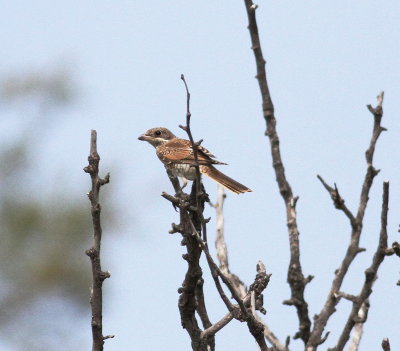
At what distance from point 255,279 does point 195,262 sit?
30 centimetres

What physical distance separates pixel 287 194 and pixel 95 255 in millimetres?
1570

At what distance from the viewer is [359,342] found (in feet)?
12.4

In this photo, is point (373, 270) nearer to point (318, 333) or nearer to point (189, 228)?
point (318, 333)

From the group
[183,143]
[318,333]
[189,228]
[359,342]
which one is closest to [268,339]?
[359,342]

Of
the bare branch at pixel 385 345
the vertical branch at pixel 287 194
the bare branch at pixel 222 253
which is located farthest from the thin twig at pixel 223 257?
the bare branch at pixel 385 345

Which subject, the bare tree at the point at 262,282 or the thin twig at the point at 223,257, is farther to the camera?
the thin twig at the point at 223,257

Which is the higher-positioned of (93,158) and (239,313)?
(93,158)

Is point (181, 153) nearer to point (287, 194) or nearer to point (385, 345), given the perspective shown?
point (287, 194)

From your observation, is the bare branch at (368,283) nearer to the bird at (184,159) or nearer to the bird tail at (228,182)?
the bird at (184,159)

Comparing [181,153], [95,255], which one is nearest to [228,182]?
[181,153]

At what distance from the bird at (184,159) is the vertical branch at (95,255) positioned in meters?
2.15

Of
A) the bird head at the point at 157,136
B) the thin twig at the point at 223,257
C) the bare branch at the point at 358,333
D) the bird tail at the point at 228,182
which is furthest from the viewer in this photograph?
the bird head at the point at 157,136

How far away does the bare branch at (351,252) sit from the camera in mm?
3240

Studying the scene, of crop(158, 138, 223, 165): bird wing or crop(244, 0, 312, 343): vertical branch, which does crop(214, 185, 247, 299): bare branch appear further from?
crop(158, 138, 223, 165): bird wing
